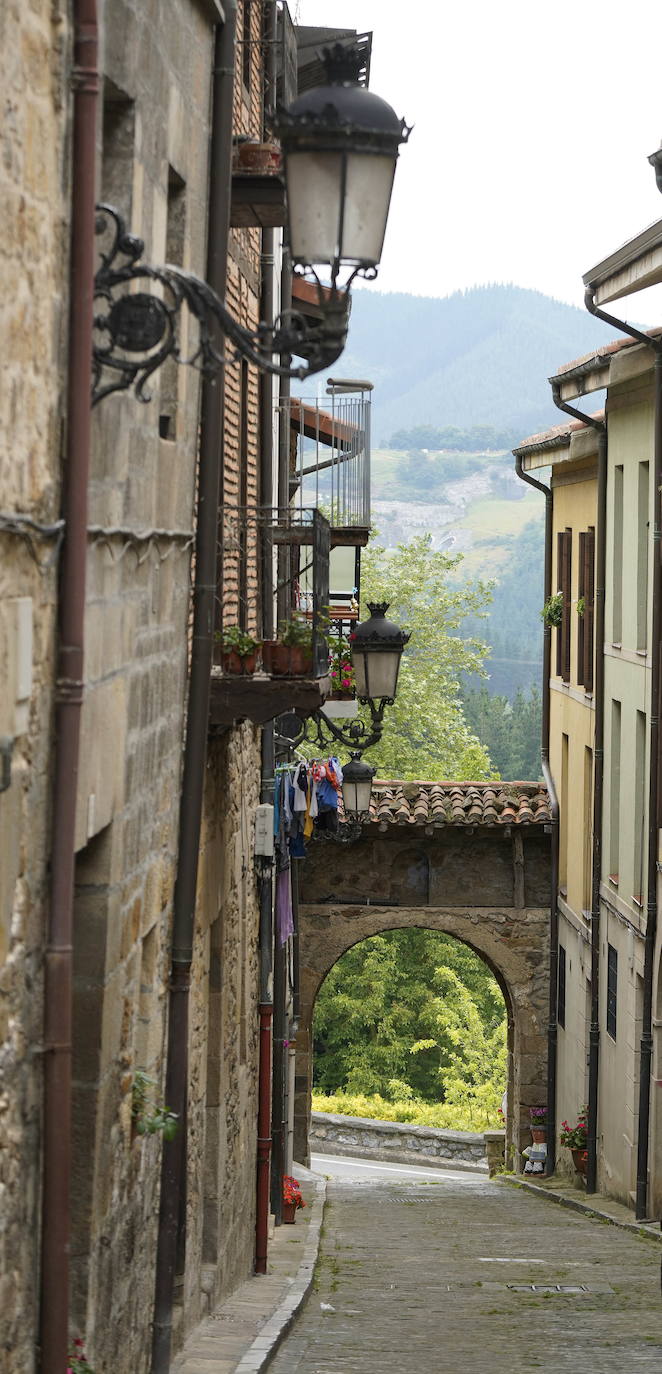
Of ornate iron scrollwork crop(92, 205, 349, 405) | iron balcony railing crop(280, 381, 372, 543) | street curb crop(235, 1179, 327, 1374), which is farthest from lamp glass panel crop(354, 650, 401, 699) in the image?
ornate iron scrollwork crop(92, 205, 349, 405)

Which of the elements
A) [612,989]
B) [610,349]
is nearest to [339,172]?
[610,349]

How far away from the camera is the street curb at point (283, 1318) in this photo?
337 inches

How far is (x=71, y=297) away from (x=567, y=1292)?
9.05 metres

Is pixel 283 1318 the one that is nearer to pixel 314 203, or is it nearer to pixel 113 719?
pixel 113 719

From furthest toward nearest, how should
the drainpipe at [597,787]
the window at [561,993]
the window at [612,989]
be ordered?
the window at [561,993] → the drainpipe at [597,787] → the window at [612,989]

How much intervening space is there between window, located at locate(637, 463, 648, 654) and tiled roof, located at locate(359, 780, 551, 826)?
4.66m

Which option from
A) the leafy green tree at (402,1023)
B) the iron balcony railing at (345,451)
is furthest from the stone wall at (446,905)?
the leafy green tree at (402,1023)

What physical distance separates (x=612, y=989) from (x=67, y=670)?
567 inches

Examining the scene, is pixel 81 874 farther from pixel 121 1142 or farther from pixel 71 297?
pixel 71 297

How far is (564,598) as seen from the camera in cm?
2266

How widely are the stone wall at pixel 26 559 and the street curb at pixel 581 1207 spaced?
11023mm

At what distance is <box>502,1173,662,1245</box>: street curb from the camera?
15222mm

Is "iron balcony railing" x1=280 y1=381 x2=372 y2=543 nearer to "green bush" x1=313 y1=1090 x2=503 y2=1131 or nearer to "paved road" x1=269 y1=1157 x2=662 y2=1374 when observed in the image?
"paved road" x1=269 y1=1157 x2=662 y2=1374

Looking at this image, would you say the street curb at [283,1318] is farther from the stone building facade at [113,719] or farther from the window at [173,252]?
the window at [173,252]
